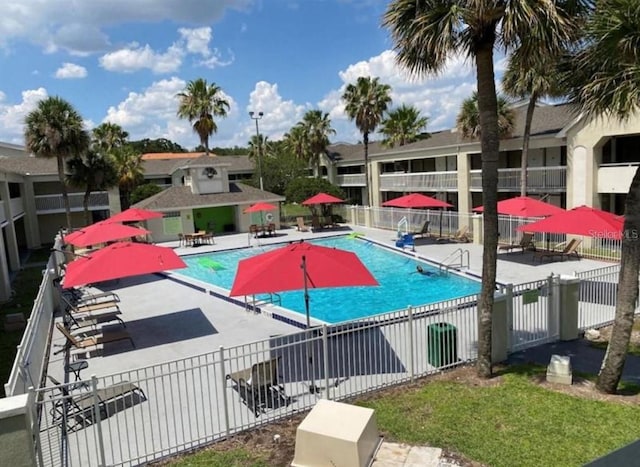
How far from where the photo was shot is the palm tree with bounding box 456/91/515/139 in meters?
27.3

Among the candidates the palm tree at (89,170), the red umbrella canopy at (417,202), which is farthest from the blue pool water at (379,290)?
the palm tree at (89,170)

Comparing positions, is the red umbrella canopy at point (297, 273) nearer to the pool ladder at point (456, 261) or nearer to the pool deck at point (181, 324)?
the pool deck at point (181, 324)

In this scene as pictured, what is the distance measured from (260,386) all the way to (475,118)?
79.1ft

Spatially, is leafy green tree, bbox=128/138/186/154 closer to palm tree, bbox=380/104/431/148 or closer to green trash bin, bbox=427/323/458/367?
palm tree, bbox=380/104/431/148

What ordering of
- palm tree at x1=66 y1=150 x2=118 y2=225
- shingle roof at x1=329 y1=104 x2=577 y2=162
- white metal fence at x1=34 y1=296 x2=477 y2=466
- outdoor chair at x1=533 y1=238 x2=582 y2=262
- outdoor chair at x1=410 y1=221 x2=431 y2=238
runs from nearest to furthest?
white metal fence at x1=34 y1=296 x2=477 y2=466 < outdoor chair at x1=533 y1=238 x2=582 y2=262 < shingle roof at x1=329 y1=104 x2=577 y2=162 < outdoor chair at x1=410 y1=221 x2=431 y2=238 < palm tree at x1=66 y1=150 x2=118 y2=225

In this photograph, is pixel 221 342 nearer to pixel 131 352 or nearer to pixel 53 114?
pixel 131 352

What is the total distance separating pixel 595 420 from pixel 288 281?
6.04 meters

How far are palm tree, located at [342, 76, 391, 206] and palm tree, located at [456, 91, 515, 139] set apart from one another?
10987mm

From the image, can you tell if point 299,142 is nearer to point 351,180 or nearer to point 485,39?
point 351,180

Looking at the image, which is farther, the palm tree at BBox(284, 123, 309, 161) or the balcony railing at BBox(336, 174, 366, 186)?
the palm tree at BBox(284, 123, 309, 161)

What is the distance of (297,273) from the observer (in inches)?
407

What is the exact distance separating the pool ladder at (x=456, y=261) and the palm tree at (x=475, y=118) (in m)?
8.54

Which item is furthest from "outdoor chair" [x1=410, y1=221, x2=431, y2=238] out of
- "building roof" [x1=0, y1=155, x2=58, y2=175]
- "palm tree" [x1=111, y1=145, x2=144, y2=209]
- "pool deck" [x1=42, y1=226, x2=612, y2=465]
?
"building roof" [x1=0, y1=155, x2=58, y2=175]

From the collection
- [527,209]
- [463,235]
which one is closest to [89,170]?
[463,235]
